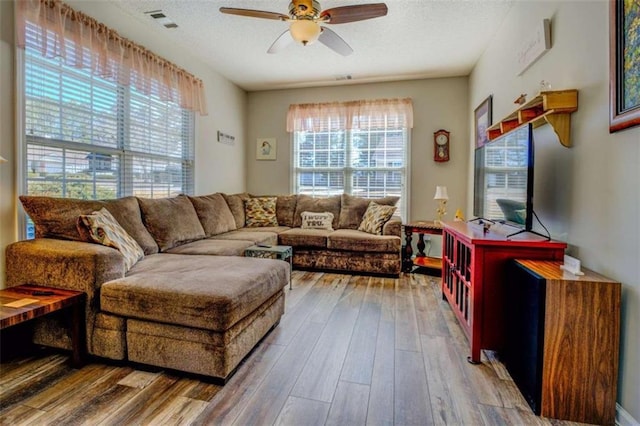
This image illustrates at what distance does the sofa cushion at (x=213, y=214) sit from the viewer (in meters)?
3.73

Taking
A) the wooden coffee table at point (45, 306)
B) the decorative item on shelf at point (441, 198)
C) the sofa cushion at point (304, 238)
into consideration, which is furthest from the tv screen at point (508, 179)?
the wooden coffee table at point (45, 306)

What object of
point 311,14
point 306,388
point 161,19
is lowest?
point 306,388

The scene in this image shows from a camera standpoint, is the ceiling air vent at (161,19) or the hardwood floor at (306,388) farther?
the ceiling air vent at (161,19)

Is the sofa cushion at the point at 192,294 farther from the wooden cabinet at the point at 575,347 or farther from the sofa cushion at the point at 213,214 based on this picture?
the sofa cushion at the point at 213,214

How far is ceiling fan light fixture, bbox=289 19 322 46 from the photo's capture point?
2295 millimetres

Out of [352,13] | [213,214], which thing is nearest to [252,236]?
[213,214]

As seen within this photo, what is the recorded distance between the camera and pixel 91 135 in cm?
273

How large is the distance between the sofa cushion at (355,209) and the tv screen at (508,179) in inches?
61.0

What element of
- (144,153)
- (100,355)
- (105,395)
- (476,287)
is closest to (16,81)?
(144,153)

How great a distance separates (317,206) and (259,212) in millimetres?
828

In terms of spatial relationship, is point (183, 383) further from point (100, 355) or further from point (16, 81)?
point (16, 81)

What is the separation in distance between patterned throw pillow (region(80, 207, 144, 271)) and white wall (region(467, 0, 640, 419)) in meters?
2.66

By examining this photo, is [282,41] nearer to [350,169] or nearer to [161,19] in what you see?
[161,19]

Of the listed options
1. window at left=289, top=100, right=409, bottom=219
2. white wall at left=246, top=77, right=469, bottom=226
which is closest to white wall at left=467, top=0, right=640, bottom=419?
white wall at left=246, top=77, right=469, bottom=226
